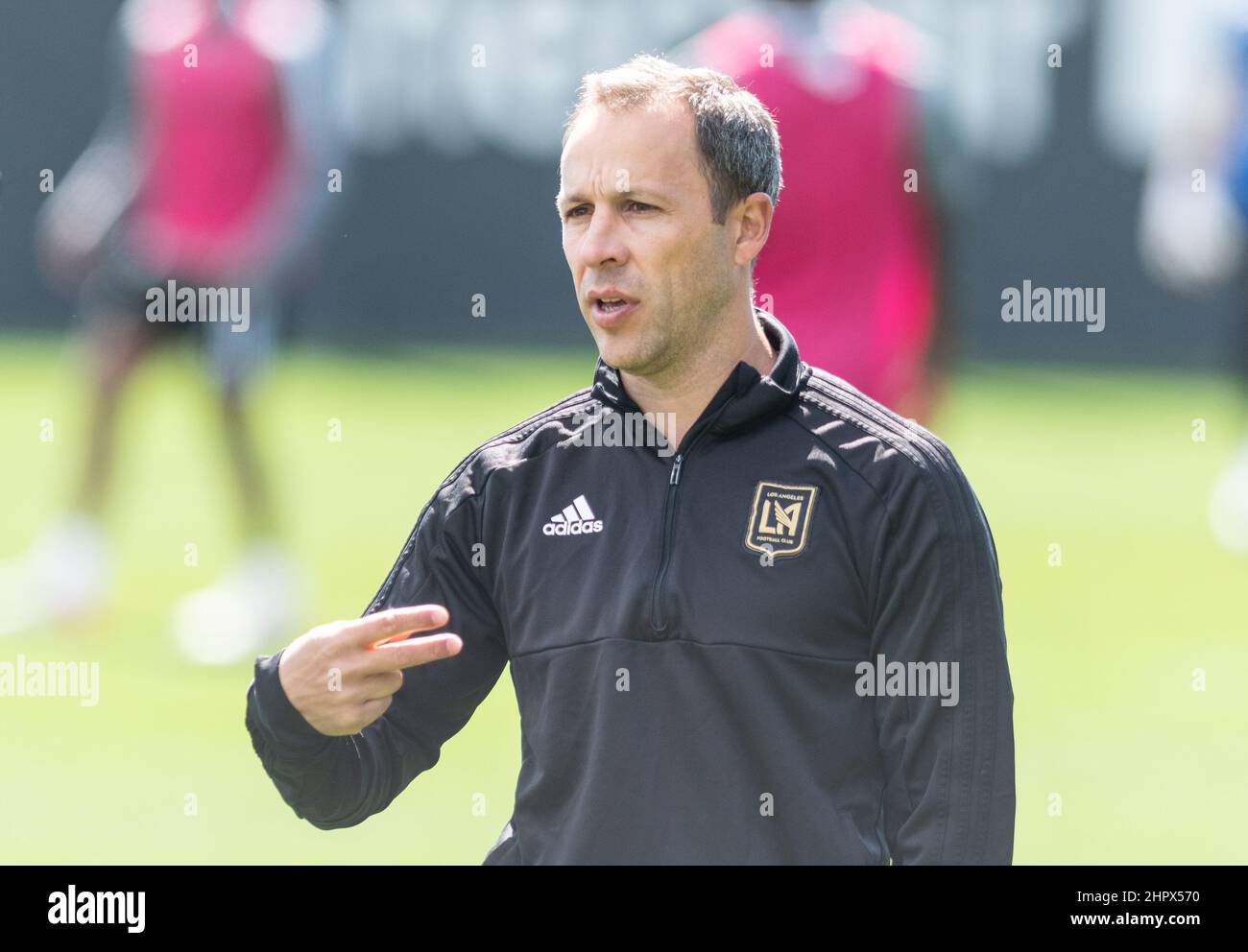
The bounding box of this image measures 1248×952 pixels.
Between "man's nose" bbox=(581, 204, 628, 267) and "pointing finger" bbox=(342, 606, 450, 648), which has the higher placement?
"man's nose" bbox=(581, 204, 628, 267)

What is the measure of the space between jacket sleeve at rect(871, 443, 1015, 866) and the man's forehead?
586 mm

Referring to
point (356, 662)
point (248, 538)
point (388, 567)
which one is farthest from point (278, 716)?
point (388, 567)

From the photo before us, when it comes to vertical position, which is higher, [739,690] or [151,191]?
[151,191]

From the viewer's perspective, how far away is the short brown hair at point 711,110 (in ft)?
10.6

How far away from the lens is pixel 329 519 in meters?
12.0

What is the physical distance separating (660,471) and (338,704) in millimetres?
590

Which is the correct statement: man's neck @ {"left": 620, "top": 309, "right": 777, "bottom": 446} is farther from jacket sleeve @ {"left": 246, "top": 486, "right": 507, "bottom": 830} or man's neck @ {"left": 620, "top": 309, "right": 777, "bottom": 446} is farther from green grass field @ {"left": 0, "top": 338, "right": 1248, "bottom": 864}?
green grass field @ {"left": 0, "top": 338, "right": 1248, "bottom": 864}

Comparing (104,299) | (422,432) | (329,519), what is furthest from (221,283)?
(422,432)

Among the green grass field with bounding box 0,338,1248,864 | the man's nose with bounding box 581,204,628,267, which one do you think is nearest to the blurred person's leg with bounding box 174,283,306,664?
the green grass field with bounding box 0,338,1248,864

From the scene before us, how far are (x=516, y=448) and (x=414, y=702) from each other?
432 mm

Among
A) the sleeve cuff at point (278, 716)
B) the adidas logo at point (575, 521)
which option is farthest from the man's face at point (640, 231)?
the sleeve cuff at point (278, 716)

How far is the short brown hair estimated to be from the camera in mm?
3230

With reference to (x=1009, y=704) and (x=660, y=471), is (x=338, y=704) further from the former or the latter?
(x=1009, y=704)

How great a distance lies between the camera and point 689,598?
3.14 metres
